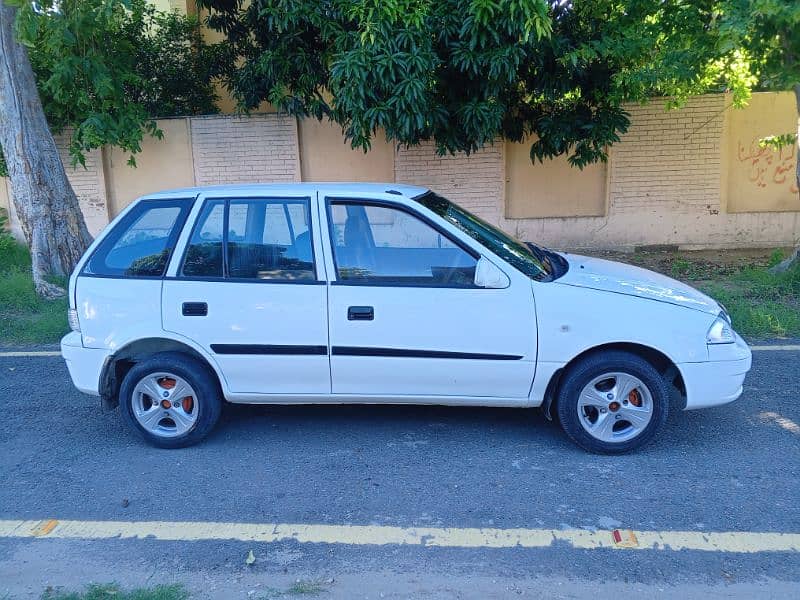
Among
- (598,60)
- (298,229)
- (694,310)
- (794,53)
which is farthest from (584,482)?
(598,60)

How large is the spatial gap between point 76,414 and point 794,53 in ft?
25.3

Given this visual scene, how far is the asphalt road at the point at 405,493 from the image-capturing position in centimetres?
329

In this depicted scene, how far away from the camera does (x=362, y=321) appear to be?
443cm

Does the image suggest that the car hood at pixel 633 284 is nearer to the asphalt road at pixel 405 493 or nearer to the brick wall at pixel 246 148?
the asphalt road at pixel 405 493

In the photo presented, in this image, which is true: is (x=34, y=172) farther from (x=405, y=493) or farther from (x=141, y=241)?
(x=405, y=493)

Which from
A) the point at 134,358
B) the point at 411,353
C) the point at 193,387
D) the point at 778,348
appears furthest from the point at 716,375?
the point at 134,358

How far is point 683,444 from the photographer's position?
460 cm

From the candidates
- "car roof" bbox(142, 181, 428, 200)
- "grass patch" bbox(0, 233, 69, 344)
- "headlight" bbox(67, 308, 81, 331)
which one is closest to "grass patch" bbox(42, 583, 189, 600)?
"headlight" bbox(67, 308, 81, 331)

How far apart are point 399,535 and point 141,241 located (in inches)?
103

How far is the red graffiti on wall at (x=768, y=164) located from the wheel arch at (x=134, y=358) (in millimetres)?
9825

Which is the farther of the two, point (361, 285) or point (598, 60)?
point (598, 60)

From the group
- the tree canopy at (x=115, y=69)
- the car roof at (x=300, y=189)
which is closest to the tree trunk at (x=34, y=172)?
the tree canopy at (x=115, y=69)

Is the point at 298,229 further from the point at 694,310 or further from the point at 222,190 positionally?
the point at 694,310

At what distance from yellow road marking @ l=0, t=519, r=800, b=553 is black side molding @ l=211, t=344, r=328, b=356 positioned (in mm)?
1129
